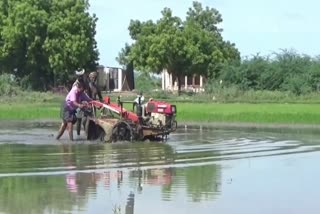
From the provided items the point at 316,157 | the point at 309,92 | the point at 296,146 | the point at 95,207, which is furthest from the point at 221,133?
the point at 309,92

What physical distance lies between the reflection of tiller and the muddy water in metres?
0.50

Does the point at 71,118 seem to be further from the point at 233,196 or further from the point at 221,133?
the point at 233,196

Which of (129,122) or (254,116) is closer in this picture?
(129,122)

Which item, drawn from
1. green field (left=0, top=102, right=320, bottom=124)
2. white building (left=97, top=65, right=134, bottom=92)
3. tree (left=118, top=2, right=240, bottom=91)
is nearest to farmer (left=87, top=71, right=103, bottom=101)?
green field (left=0, top=102, right=320, bottom=124)

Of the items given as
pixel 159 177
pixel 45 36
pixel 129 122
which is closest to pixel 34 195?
pixel 159 177

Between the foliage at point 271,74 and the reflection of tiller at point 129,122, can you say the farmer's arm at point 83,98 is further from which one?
the foliage at point 271,74

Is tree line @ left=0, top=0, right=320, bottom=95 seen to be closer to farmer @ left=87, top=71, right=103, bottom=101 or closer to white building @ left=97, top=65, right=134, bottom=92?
white building @ left=97, top=65, right=134, bottom=92

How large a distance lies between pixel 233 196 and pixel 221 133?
1572cm

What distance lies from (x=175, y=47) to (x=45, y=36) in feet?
34.6

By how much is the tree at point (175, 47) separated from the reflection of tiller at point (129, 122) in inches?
1618

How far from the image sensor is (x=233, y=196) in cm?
1182

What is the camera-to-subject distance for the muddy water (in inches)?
430

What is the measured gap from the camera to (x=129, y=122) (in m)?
21.6

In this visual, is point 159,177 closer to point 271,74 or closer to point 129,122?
point 129,122
